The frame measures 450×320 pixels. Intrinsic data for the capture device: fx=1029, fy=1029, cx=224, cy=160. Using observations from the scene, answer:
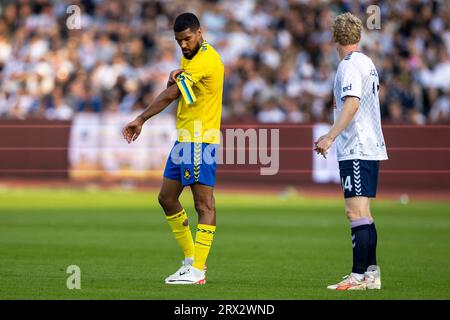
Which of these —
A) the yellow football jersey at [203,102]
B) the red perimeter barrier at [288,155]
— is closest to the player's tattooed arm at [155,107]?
the yellow football jersey at [203,102]

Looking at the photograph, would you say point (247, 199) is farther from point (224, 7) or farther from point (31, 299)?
point (31, 299)

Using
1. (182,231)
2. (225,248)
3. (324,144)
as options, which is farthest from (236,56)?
(324,144)

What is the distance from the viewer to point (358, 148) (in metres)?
Result: 9.88

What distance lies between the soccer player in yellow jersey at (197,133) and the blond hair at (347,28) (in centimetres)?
135

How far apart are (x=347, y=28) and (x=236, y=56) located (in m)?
18.6

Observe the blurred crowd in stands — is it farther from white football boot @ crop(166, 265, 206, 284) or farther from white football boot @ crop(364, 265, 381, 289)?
white football boot @ crop(364, 265, 381, 289)

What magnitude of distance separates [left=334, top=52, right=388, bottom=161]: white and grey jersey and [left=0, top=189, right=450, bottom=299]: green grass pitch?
1.34 m

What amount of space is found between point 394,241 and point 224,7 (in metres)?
16.0

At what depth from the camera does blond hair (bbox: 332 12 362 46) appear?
9844mm

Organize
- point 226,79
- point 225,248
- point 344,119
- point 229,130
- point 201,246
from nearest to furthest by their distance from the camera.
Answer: point 344,119
point 201,246
point 225,248
point 229,130
point 226,79

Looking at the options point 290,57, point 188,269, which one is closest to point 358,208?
point 188,269

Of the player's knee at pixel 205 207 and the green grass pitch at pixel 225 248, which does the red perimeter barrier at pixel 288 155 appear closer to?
the green grass pitch at pixel 225 248

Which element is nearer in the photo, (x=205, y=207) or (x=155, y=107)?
(x=155, y=107)

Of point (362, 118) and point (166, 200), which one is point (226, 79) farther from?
point (362, 118)
